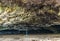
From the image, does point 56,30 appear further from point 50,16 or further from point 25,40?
point 25,40

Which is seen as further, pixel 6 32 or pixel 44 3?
pixel 6 32

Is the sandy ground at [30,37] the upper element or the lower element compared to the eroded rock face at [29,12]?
lower

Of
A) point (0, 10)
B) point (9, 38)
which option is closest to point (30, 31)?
point (9, 38)

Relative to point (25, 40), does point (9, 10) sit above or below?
above

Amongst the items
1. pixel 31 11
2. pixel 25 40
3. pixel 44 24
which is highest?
pixel 31 11

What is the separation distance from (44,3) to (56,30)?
0.25 metres

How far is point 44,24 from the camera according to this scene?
4.03 feet

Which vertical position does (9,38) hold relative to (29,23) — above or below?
below

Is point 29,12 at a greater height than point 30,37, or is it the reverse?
point 29,12

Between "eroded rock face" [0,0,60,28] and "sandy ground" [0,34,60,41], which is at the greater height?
"eroded rock face" [0,0,60,28]

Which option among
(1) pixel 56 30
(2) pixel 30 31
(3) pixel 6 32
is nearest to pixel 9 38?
(3) pixel 6 32

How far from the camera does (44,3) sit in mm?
1170

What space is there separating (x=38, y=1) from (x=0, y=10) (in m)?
0.30

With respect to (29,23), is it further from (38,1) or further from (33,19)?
(38,1)
